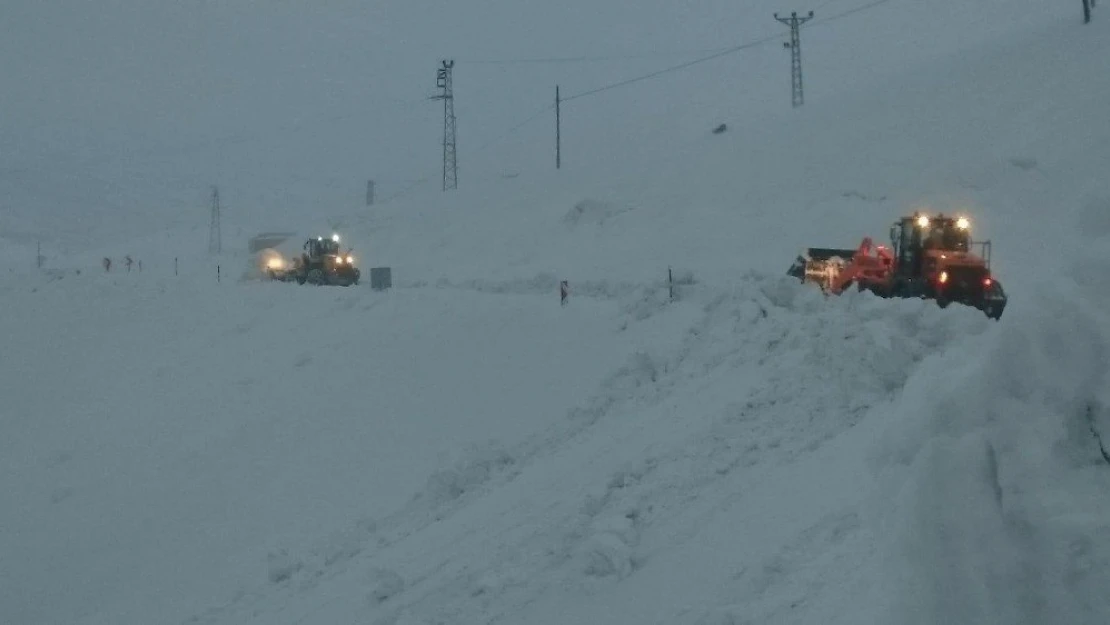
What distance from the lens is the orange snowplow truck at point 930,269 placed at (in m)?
16.9

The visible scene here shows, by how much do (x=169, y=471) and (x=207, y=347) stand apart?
878 cm

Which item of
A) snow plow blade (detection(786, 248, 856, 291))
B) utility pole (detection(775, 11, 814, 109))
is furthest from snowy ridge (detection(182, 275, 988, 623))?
utility pole (detection(775, 11, 814, 109))

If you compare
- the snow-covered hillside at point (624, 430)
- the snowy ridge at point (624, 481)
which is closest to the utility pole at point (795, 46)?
the snow-covered hillside at point (624, 430)

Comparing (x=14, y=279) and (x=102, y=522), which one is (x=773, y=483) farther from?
(x=14, y=279)

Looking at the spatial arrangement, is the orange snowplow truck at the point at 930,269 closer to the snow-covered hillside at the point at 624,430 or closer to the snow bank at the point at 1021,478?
the snow-covered hillside at the point at 624,430

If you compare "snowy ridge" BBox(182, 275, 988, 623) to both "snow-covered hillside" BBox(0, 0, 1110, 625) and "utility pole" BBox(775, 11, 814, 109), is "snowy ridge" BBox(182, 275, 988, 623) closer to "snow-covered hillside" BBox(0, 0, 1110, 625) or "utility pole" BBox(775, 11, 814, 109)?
"snow-covered hillside" BBox(0, 0, 1110, 625)

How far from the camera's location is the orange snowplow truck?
55.4ft

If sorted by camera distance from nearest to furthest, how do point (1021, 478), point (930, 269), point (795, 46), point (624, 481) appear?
point (1021, 478) → point (624, 481) → point (930, 269) → point (795, 46)

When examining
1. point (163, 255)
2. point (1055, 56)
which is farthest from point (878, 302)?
point (163, 255)

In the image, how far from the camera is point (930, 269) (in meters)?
17.4

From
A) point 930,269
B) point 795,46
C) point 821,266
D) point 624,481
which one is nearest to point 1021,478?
point 624,481

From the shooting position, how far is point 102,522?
49.7ft

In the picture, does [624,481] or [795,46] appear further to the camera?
[795,46]

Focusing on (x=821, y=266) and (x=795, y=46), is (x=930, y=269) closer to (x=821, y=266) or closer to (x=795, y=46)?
(x=821, y=266)
